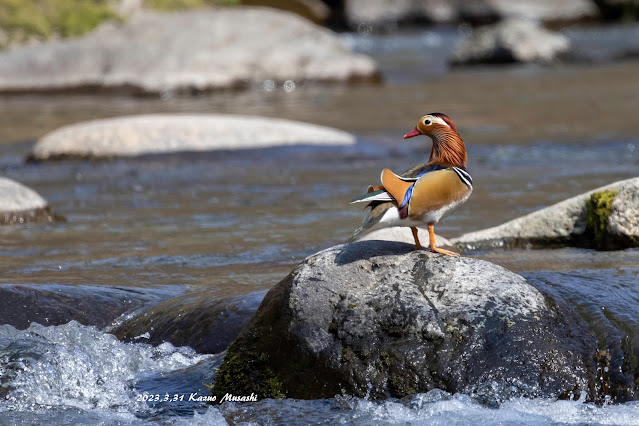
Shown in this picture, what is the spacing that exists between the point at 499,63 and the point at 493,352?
1892cm

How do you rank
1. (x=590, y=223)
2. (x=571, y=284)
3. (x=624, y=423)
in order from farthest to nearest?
1. (x=590, y=223)
2. (x=571, y=284)
3. (x=624, y=423)

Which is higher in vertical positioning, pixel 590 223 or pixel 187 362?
pixel 590 223

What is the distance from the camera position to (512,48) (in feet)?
71.6

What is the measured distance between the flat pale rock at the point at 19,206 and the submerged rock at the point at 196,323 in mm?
3101

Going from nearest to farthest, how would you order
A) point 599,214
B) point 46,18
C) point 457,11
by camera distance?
point 599,214, point 46,18, point 457,11

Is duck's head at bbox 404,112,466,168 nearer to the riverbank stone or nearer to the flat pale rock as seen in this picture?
the flat pale rock

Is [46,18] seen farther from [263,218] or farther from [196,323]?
[196,323]

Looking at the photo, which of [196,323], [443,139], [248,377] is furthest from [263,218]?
[443,139]

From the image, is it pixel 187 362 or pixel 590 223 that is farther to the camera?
pixel 590 223

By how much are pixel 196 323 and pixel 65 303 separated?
83 cm

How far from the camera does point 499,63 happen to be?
22.1 metres

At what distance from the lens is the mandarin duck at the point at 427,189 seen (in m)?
3.79

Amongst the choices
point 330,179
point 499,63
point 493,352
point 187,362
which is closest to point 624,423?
point 493,352

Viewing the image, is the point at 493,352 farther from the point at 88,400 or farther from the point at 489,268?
the point at 88,400
